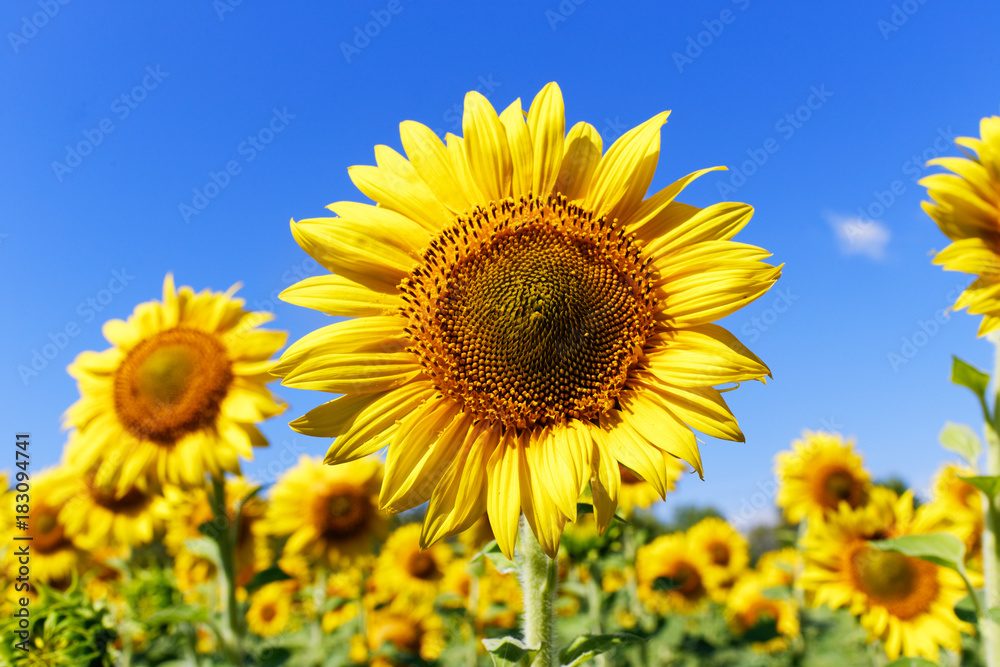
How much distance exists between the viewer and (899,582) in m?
5.79

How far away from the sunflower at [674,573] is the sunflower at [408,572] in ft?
8.88

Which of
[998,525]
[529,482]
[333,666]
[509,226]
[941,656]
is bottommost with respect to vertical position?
[941,656]

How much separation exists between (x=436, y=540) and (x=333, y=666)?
3.91 metres

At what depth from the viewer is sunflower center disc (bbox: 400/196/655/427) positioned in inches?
97.7

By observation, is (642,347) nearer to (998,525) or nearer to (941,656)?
(998,525)

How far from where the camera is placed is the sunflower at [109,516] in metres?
6.49

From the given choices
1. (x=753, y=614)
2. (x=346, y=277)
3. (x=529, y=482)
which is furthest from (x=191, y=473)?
(x=753, y=614)

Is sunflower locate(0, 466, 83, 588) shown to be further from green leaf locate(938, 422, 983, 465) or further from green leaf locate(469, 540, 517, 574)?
green leaf locate(938, 422, 983, 465)

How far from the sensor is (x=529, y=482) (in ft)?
7.67

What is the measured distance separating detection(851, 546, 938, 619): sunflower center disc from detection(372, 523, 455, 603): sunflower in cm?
496

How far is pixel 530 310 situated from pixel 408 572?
275 inches

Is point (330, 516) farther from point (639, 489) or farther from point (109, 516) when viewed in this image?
point (639, 489)

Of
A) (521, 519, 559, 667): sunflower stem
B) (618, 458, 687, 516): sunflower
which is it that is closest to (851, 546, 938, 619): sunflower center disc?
(618, 458, 687, 516): sunflower

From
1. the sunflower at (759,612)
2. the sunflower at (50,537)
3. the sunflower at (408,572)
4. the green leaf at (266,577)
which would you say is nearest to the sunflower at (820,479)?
the sunflower at (759,612)
